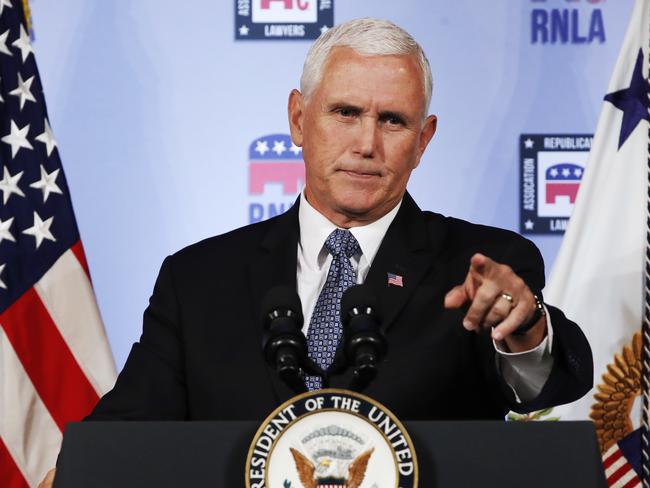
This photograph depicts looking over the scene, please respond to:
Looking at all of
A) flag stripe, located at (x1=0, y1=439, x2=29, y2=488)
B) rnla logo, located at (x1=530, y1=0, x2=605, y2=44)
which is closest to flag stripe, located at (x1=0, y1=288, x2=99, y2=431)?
flag stripe, located at (x1=0, y1=439, x2=29, y2=488)

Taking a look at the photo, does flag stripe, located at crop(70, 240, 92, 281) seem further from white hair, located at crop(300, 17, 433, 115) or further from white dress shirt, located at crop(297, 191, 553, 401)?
white hair, located at crop(300, 17, 433, 115)

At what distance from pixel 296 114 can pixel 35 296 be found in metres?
1.16

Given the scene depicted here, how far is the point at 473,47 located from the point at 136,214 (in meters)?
1.32

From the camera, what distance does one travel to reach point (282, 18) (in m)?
3.49

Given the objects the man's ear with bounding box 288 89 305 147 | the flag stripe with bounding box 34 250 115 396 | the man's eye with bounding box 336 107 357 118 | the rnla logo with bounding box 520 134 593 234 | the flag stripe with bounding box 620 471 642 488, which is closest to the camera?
the man's eye with bounding box 336 107 357 118

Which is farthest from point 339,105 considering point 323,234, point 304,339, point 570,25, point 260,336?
point 570,25

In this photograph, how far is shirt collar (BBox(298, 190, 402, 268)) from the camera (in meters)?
2.12

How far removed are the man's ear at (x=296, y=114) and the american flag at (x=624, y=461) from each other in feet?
4.38

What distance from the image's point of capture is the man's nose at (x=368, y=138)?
6.72 feet

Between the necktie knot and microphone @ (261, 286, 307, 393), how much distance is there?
0.73 metres

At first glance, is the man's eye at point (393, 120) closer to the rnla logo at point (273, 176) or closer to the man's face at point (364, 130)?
the man's face at point (364, 130)

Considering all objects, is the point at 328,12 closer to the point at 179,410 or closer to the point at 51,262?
the point at 51,262

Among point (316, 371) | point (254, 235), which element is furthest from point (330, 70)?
point (316, 371)

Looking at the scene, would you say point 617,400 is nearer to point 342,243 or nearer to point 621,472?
point 621,472
